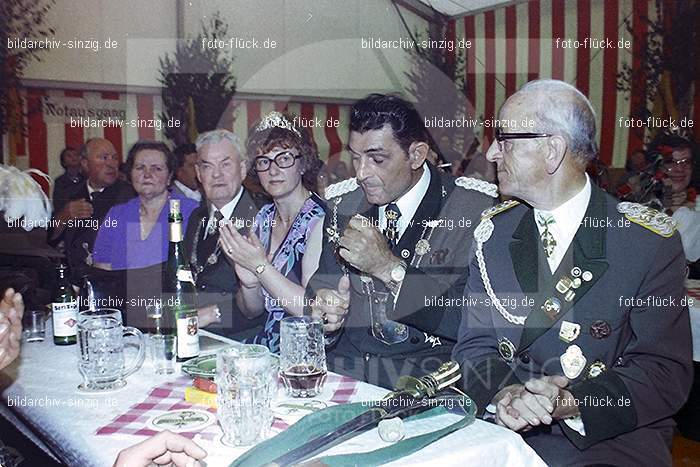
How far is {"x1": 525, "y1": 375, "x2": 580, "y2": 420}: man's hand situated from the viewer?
151 centimetres

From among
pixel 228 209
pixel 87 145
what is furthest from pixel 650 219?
pixel 87 145

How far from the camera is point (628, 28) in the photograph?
4684 mm

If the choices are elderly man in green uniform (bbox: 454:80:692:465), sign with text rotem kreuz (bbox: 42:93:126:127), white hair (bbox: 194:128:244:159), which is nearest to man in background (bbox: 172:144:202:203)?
white hair (bbox: 194:128:244:159)

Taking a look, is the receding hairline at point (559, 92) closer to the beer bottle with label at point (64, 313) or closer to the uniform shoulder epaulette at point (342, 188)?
the uniform shoulder epaulette at point (342, 188)

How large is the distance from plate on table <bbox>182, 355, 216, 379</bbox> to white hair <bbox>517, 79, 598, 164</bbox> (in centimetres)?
115

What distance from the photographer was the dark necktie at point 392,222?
228cm

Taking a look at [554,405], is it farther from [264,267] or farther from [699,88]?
[699,88]

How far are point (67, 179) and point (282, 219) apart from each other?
3297 millimetres

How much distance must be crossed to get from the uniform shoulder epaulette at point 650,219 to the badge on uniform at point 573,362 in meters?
0.40

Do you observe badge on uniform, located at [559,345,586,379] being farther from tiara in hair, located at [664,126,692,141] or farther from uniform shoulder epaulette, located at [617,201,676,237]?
tiara in hair, located at [664,126,692,141]

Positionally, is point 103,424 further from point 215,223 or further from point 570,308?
point 215,223

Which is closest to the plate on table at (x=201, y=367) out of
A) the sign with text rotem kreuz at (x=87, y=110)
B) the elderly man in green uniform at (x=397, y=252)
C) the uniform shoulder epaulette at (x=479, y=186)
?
the elderly man in green uniform at (x=397, y=252)

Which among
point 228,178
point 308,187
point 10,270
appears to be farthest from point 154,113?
point 308,187

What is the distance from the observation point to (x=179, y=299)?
1994mm
